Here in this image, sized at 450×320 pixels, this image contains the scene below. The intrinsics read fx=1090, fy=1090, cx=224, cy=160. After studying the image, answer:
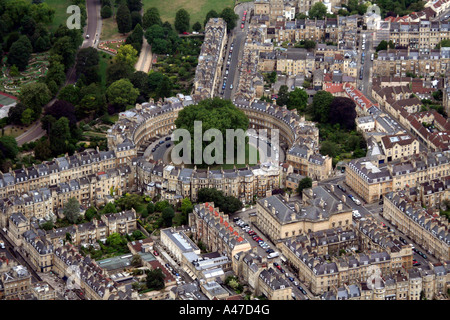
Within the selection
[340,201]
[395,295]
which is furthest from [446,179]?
[395,295]

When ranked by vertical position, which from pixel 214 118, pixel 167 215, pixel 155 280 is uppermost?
pixel 214 118

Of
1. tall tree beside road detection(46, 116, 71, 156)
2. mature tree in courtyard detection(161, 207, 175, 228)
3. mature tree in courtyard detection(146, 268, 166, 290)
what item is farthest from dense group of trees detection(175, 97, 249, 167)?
mature tree in courtyard detection(146, 268, 166, 290)

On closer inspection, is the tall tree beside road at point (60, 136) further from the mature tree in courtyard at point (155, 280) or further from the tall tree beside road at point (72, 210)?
the mature tree in courtyard at point (155, 280)

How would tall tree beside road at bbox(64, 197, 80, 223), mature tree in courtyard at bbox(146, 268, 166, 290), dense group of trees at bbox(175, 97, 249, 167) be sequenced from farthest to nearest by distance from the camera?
dense group of trees at bbox(175, 97, 249, 167) < tall tree beside road at bbox(64, 197, 80, 223) < mature tree in courtyard at bbox(146, 268, 166, 290)

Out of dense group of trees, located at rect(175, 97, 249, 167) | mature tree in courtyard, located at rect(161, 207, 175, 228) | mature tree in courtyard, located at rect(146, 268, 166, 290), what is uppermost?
dense group of trees, located at rect(175, 97, 249, 167)

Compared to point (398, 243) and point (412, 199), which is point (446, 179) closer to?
point (412, 199)

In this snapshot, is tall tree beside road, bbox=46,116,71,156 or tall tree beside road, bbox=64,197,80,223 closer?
tall tree beside road, bbox=64,197,80,223

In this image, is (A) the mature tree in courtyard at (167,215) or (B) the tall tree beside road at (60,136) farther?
(B) the tall tree beside road at (60,136)

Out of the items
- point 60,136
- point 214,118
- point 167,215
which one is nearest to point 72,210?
point 167,215

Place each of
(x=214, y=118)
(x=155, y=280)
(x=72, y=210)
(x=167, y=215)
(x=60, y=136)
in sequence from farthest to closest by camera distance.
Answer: (x=60, y=136) → (x=214, y=118) → (x=72, y=210) → (x=167, y=215) → (x=155, y=280)

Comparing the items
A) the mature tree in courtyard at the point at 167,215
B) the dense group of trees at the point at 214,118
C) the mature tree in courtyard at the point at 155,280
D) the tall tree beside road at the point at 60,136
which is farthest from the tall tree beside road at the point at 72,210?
the dense group of trees at the point at 214,118

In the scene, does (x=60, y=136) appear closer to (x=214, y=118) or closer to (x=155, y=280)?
(x=214, y=118)

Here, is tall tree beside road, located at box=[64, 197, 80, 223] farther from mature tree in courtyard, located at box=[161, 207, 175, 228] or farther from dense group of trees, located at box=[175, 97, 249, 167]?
dense group of trees, located at box=[175, 97, 249, 167]

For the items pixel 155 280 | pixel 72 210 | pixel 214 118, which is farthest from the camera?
pixel 214 118
